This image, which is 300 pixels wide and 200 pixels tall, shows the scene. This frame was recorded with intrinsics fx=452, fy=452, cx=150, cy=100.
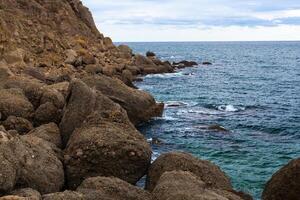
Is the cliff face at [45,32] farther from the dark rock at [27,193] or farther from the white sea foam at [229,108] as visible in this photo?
the dark rock at [27,193]

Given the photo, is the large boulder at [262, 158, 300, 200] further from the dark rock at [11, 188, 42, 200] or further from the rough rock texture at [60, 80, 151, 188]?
the dark rock at [11, 188, 42, 200]

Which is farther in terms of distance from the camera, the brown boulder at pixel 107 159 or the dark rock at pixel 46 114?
the dark rock at pixel 46 114

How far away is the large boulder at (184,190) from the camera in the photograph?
38.6ft

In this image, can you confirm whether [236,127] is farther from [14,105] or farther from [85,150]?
[85,150]

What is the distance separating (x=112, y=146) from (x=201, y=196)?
4.98 meters

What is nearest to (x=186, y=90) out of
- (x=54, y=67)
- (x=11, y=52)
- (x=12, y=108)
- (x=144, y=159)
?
(x=54, y=67)

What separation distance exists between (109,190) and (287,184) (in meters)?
5.41

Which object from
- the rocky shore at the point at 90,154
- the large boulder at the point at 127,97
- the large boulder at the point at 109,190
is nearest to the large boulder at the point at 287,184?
the rocky shore at the point at 90,154

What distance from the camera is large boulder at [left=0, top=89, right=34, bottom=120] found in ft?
76.6

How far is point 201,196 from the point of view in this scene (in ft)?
38.4

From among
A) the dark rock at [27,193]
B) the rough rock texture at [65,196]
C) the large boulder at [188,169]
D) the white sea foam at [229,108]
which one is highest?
the rough rock texture at [65,196]

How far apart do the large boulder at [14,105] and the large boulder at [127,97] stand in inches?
283

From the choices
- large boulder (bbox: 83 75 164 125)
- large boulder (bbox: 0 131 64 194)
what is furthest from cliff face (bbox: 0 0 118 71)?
large boulder (bbox: 0 131 64 194)

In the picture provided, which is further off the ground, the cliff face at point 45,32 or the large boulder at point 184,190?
the cliff face at point 45,32
